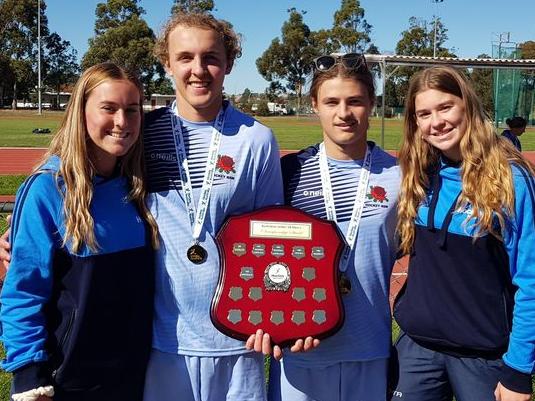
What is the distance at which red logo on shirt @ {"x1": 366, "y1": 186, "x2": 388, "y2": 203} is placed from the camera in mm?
2690

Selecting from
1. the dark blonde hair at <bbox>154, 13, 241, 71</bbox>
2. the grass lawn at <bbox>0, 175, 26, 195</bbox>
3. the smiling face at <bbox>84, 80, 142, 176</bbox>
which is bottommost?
the grass lawn at <bbox>0, 175, 26, 195</bbox>

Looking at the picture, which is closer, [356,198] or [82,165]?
[82,165]

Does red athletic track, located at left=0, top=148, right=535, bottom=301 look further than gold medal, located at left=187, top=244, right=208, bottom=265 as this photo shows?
Yes

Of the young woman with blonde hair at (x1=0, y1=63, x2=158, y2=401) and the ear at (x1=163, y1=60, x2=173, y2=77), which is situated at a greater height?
the ear at (x1=163, y1=60, x2=173, y2=77)

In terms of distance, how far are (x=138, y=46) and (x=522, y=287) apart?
2274 inches

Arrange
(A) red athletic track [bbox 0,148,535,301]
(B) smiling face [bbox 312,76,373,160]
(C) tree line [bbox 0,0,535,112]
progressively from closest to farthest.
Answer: (B) smiling face [bbox 312,76,373,160]
(A) red athletic track [bbox 0,148,535,301]
(C) tree line [bbox 0,0,535,112]

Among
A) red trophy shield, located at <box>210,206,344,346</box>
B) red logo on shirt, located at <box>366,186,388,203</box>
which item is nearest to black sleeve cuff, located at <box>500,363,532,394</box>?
red trophy shield, located at <box>210,206,344,346</box>

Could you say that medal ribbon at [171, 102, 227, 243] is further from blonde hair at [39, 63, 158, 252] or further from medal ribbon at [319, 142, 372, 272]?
medal ribbon at [319, 142, 372, 272]

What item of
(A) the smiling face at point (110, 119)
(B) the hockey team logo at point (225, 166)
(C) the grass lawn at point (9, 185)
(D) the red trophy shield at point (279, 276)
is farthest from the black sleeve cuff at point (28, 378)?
(C) the grass lawn at point (9, 185)

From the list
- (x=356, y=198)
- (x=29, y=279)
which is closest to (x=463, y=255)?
(x=356, y=198)

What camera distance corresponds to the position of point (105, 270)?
2383mm

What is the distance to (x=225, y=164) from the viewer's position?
2643mm

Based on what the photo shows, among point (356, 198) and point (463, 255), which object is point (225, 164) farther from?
point (463, 255)

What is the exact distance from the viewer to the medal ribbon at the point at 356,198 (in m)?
2.63
